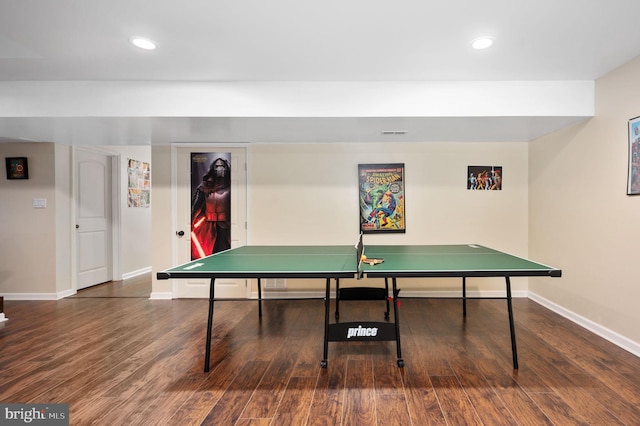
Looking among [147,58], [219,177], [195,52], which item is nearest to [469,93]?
[195,52]

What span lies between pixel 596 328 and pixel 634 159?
155 cm

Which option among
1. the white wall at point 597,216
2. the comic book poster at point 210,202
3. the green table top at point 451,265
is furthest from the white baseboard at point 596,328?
the comic book poster at point 210,202

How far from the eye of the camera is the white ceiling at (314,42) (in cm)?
199

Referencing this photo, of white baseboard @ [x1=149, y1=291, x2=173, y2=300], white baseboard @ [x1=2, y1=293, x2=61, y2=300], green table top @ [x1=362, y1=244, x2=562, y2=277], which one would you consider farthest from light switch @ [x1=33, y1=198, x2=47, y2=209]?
green table top @ [x1=362, y1=244, x2=562, y2=277]

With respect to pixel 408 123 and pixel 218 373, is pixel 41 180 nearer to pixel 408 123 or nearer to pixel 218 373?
pixel 218 373

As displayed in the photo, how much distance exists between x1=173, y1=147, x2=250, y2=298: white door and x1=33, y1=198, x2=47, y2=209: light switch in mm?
1753

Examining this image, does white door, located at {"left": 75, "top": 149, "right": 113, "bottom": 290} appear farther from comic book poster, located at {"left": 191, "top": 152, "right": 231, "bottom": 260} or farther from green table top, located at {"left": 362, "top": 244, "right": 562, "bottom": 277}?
green table top, located at {"left": 362, "top": 244, "right": 562, "bottom": 277}

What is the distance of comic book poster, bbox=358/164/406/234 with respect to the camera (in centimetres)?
436

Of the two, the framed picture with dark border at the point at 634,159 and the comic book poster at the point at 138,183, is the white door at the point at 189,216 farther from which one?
the framed picture with dark border at the point at 634,159

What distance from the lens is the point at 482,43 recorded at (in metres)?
2.37

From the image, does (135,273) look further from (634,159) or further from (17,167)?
(634,159)

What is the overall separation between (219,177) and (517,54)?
3539mm

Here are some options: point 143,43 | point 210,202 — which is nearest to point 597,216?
point 143,43

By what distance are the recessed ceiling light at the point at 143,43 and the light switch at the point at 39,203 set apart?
10.7 ft
